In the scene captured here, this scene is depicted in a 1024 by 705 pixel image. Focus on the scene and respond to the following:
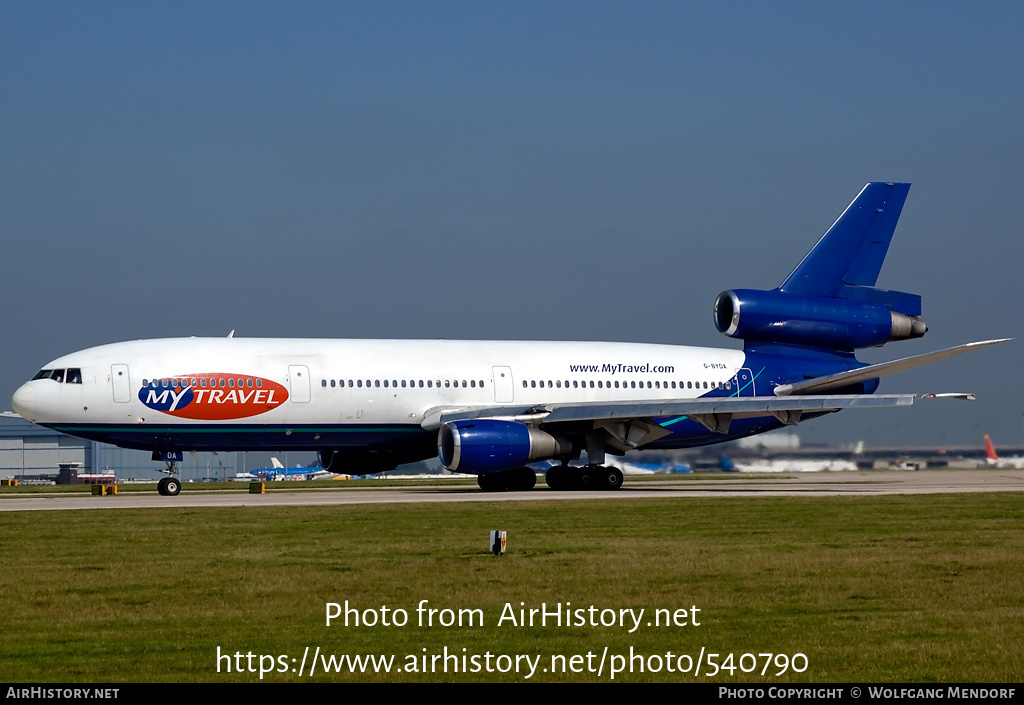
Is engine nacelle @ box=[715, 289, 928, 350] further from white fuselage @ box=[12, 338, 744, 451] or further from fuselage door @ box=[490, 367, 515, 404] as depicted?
fuselage door @ box=[490, 367, 515, 404]

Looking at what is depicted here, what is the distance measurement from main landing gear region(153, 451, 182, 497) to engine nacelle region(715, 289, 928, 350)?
17.8m

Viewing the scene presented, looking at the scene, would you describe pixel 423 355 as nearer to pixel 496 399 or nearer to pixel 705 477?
pixel 496 399

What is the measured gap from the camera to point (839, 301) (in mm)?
42500

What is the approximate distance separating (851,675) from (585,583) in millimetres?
5256

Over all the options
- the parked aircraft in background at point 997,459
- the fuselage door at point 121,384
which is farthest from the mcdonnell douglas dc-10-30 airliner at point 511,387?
the parked aircraft in background at point 997,459

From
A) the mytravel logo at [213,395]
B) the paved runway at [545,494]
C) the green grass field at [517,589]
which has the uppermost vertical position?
the mytravel logo at [213,395]

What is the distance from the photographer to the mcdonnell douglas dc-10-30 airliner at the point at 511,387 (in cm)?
A: 3497

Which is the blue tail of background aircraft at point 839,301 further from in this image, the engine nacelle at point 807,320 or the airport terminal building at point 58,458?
the airport terminal building at point 58,458

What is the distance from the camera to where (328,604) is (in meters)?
13.6

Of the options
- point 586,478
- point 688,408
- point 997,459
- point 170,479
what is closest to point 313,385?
point 170,479

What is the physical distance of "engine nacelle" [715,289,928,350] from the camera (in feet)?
136

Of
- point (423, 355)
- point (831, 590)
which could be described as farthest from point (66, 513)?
point (831, 590)

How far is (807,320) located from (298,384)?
16.6m

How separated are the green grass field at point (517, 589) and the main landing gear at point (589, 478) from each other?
12.8 meters
